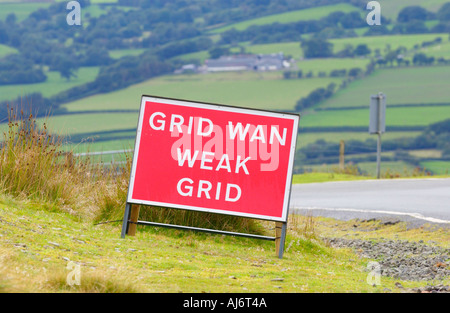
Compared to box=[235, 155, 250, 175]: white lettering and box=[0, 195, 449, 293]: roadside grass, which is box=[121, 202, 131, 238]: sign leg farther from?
box=[235, 155, 250, 175]: white lettering

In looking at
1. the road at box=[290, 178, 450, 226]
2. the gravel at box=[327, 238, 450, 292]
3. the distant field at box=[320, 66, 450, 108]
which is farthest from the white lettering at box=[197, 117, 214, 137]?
the distant field at box=[320, 66, 450, 108]

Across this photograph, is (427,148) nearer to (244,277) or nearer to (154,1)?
(244,277)

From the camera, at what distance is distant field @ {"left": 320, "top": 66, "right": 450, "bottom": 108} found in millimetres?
102562

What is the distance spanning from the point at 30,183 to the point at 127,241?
6.63 ft

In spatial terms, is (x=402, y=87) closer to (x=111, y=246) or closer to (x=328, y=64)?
(x=328, y=64)

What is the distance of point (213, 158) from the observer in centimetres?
893

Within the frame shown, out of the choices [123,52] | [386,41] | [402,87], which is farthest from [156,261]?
[123,52]

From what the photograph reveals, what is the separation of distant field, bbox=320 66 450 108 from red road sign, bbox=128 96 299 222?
88691mm

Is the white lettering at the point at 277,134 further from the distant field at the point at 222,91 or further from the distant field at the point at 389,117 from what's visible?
the distant field at the point at 222,91

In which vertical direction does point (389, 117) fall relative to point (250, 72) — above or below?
below

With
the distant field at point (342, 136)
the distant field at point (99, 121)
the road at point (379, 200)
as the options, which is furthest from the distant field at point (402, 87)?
the road at point (379, 200)

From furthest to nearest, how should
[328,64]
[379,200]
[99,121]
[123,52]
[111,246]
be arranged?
[123,52]
[328,64]
[99,121]
[379,200]
[111,246]

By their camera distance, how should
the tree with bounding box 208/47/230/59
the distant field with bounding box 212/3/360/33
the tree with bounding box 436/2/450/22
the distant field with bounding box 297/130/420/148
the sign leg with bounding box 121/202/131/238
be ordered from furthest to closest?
1. the distant field with bounding box 212/3/360/33
2. the tree with bounding box 208/47/230/59
3. the tree with bounding box 436/2/450/22
4. the distant field with bounding box 297/130/420/148
5. the sign leg with bounding box 121/202/131/238

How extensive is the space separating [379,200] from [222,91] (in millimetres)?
99025
